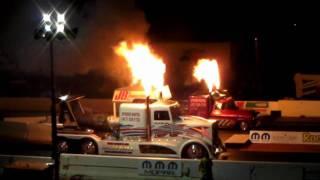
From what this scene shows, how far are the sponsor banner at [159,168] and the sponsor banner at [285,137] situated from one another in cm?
836

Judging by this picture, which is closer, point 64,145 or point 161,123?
point 161,123

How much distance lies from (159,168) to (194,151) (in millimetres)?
3513

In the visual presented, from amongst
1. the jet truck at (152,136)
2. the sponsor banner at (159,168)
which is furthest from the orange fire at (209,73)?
the sponsor banner at (159,168)

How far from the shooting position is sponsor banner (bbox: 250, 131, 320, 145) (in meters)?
29.3

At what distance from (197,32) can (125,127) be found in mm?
28882

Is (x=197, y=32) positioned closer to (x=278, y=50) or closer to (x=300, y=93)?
(x=278, y=50)

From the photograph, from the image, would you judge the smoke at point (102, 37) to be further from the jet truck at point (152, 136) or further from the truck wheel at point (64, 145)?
the jet truck at point (152, 136)

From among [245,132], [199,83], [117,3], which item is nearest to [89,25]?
[117,3]

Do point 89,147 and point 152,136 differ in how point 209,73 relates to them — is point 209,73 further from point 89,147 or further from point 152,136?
point 89,147

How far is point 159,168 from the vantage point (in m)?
22.2

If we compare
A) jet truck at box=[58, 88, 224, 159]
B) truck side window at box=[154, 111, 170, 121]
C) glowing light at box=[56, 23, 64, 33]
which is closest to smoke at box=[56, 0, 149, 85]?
jet truck at box=[58, 88, 224, 159]

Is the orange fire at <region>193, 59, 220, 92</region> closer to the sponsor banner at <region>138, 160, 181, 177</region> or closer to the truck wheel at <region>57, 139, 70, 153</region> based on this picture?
the truck wheel at <region>57, 139, 70, 153</region>

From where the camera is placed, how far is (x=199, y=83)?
47906 millimetres

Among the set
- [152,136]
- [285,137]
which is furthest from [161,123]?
[285,137]
